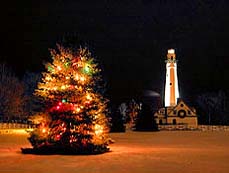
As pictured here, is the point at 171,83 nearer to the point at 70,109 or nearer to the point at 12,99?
the point at 12,99

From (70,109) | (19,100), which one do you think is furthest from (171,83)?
(70,109)

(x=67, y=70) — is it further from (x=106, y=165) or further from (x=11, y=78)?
(x=11, y=78)

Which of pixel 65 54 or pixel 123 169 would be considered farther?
pixel 65 54

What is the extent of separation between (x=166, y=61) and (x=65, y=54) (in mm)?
88954

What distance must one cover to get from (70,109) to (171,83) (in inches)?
3362

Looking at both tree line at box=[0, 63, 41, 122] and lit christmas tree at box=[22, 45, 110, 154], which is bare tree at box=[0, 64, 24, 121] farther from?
lit christmas tree at box=[22, 45, 110, 154]

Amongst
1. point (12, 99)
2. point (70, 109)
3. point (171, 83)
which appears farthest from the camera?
point (171, 83)

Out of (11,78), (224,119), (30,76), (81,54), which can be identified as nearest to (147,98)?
(224,119)

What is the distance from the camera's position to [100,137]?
23.6 metres

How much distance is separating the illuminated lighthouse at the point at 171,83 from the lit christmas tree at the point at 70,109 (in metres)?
83.0

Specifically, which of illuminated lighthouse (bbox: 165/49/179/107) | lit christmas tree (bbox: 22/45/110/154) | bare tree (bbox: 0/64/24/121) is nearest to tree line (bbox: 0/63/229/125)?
bare tree (bbox: 0/64/24/121)

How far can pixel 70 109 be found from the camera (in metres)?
23.3

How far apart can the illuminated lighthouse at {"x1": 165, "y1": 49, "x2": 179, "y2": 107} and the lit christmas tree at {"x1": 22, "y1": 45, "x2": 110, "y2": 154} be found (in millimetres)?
82992

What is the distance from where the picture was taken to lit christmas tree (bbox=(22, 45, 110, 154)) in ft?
74.7
